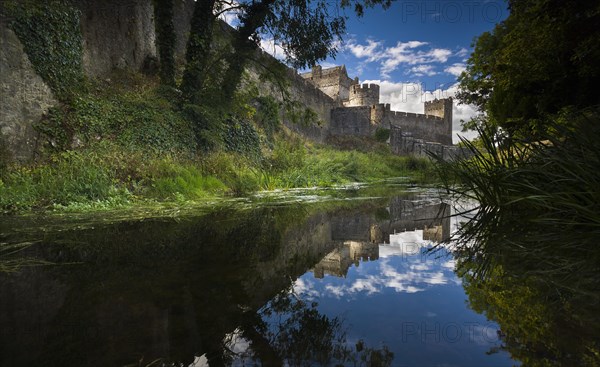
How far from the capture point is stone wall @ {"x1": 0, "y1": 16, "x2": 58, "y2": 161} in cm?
569

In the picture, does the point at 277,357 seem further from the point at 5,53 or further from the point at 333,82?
the point at 333,82

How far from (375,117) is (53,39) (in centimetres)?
2618

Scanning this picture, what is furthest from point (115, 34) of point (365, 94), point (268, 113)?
point (365, 94)

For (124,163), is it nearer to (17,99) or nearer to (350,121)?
(17,99)

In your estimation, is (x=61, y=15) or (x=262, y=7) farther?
(x=262, y=7)

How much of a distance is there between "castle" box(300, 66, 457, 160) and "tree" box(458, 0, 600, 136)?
16.8 m

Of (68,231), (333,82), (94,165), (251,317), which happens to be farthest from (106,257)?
(333,82)

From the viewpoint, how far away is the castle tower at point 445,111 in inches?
1665

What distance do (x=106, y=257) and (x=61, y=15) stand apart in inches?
293

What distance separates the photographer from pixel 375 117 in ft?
98.6

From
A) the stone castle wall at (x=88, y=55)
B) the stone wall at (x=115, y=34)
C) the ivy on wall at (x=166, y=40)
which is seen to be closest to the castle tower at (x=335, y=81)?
the stone castle wall at (x=88, y=55)

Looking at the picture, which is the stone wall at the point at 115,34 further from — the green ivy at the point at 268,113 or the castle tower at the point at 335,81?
the castle tower at the point at 335,81

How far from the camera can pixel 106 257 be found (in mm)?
2238

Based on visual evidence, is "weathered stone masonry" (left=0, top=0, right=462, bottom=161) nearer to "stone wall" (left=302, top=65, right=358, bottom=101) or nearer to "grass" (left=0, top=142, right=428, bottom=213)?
"grass" (left=0, top=142, right=428, bottom=213)
